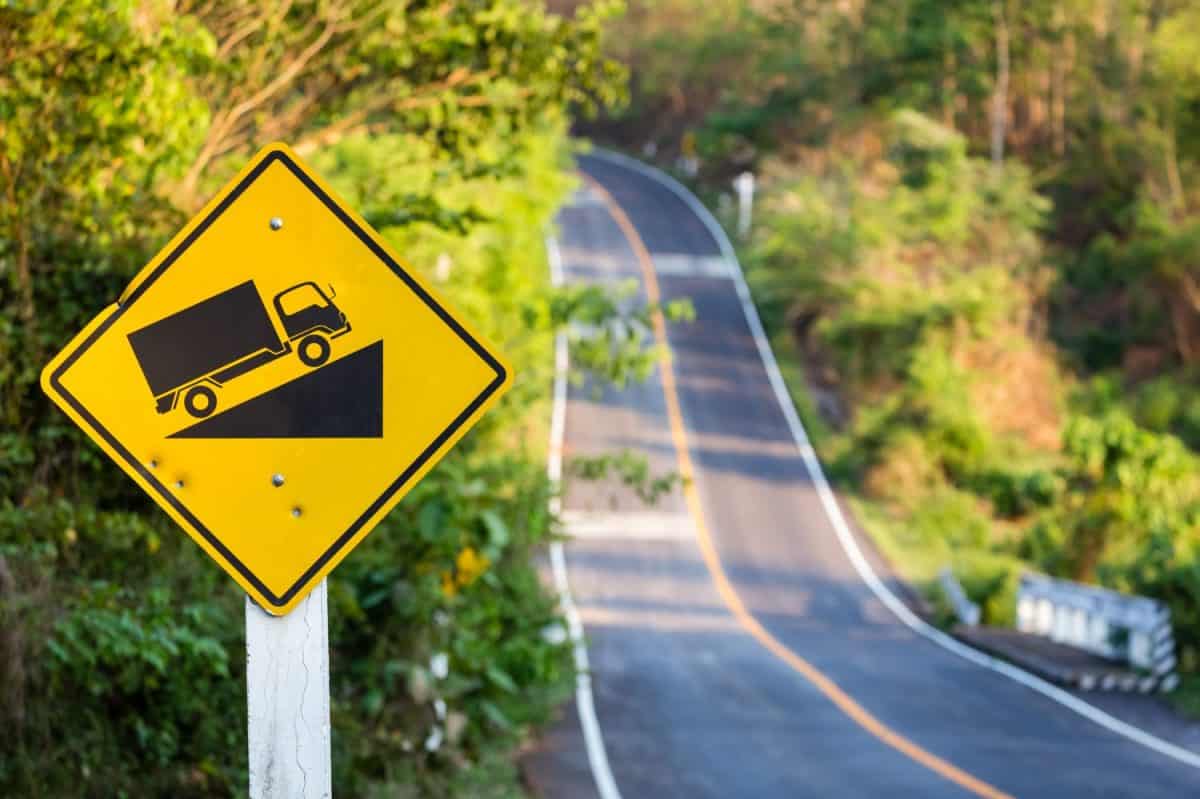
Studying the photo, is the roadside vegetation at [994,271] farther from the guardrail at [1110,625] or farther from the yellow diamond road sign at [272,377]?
the yellow diamond road sign at [272,377]

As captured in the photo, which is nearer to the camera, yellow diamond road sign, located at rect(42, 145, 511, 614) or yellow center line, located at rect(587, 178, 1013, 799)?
yellow diamond road sign, located at rect(42, 145, 511, 614)

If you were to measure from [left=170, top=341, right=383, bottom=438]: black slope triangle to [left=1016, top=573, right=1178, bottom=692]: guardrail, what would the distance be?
16949 mm

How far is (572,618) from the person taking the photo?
21.8 meters

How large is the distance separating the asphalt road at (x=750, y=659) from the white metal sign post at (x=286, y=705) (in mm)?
8078

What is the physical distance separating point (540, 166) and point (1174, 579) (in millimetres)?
12782

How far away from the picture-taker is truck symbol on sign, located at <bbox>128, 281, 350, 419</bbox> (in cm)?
A: 272

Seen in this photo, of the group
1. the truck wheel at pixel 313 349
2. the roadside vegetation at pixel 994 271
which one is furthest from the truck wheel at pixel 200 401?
the roadside vegetation at pixel 994 271

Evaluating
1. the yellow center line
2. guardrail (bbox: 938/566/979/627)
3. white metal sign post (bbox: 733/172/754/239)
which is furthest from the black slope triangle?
white metal sign post (bbox: 733/172/754/239)

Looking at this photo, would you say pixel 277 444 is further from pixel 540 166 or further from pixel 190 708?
pixel 540 166

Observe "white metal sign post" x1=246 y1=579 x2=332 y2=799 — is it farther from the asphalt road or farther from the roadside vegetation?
the roadside vegetation

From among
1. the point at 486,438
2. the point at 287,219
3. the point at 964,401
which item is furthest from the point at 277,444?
the point at 964,401

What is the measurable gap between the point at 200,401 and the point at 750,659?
17.9 meters

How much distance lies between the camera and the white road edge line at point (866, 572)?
1602cm

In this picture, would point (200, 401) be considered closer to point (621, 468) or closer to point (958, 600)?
point (621, 468)
